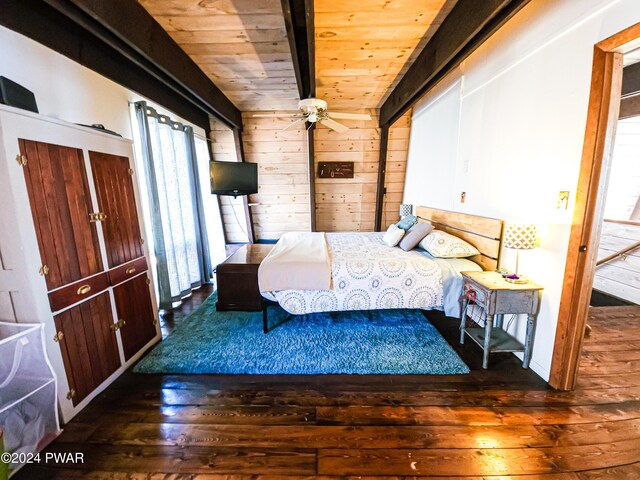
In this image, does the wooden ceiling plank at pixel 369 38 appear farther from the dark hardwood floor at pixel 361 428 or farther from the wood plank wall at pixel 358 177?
the dark hardwood floor at pixel 361 428

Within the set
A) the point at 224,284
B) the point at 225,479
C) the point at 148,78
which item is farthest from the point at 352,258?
the point at 148,78

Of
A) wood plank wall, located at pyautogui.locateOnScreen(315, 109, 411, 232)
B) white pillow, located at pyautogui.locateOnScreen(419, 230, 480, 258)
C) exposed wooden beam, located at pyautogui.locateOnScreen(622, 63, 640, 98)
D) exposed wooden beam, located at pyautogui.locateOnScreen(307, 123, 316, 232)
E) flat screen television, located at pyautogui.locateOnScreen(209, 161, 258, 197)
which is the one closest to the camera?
exposed wooden beam, located at pyautogui.locateOnScreen(622, 63, 640, 98)

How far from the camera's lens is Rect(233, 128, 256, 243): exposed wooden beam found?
4.23 meters

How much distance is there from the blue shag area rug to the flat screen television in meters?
1.90

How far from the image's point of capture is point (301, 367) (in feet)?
7.00

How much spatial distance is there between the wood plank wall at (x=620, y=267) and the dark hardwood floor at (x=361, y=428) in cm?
191

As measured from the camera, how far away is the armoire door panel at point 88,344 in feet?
5.50

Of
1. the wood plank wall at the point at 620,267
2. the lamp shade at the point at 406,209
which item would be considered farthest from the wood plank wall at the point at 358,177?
the wood plank wall at the point at 620,267

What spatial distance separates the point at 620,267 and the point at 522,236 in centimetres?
303

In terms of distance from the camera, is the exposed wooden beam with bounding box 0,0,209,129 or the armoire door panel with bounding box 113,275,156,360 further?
the armoire door panel with bounding box 113,275,156,360

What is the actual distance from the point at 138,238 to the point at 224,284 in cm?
103

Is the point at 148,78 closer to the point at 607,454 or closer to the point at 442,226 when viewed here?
the point at 442,226

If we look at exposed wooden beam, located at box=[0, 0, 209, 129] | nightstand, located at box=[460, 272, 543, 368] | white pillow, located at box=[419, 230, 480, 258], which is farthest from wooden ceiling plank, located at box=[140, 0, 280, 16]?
nightstand, located at box=[460, 272, 543, 368]

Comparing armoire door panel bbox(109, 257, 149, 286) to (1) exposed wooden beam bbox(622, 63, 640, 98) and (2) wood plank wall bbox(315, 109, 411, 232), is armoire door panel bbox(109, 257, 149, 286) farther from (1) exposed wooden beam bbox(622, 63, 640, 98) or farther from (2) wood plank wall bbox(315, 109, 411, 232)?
(1) exposed wooden beam bbox(622, 63, 640, 98)
